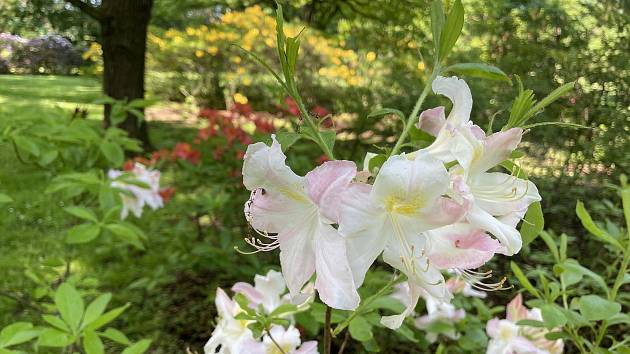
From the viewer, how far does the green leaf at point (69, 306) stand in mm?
1122

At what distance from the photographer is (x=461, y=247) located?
552mm

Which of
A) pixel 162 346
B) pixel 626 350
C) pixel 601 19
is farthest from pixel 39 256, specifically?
pixel 601 19

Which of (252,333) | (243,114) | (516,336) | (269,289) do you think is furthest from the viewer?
(243,114)

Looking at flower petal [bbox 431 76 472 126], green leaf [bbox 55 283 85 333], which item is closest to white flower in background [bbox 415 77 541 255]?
flower petal [bbox 431 76 472 126]

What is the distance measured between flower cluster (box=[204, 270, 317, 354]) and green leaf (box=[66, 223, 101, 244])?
0.69m

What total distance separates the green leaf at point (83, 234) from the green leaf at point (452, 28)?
1.17 meters

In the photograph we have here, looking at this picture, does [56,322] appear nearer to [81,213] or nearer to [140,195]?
[81,213]

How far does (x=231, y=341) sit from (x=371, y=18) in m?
4.69

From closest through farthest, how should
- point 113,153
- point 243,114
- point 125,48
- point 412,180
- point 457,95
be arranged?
point 412,180 < point 457,95 < point 113,153 < point 243,114 < point 125,48

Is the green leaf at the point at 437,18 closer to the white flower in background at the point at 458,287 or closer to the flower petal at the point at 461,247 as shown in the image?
the flower petal at the point at 461,247

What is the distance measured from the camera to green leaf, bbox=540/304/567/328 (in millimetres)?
871

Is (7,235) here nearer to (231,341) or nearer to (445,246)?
(231,341)

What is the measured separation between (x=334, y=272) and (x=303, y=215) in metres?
0.08

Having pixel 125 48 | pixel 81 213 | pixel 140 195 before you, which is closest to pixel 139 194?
pixel 140 195
